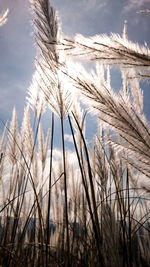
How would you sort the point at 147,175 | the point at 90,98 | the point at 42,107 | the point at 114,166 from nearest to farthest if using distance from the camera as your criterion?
1. the point at 147,175
2. the point at 90,98
3. the point at 114,166
4. the point at 42,107

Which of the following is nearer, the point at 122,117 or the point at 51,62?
the point at 122,117

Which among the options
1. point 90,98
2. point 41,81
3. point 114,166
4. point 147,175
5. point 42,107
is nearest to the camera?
point 147,175

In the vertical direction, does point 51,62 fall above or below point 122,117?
above

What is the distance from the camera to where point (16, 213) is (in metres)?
2.72

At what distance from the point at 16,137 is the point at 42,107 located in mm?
680

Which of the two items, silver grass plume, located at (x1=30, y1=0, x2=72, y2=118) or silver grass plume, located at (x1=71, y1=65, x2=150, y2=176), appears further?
silver grass plume, located at (x1=30, y1=0, x2=72, y2=118)

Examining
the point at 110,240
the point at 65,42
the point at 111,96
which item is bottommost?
the point at 110,240

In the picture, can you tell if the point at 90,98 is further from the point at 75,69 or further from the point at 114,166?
the point at 114,166

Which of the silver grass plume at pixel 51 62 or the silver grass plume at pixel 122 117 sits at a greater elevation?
the silver grass plume at pixel 51 62

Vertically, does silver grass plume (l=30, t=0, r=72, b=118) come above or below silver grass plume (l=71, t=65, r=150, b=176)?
above

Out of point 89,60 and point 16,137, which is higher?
point 16,137

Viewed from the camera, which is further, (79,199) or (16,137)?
(79,199)

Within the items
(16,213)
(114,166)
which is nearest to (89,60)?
(114,166)

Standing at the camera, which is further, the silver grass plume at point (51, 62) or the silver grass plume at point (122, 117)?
the silver grass plume at point (51, 62)
